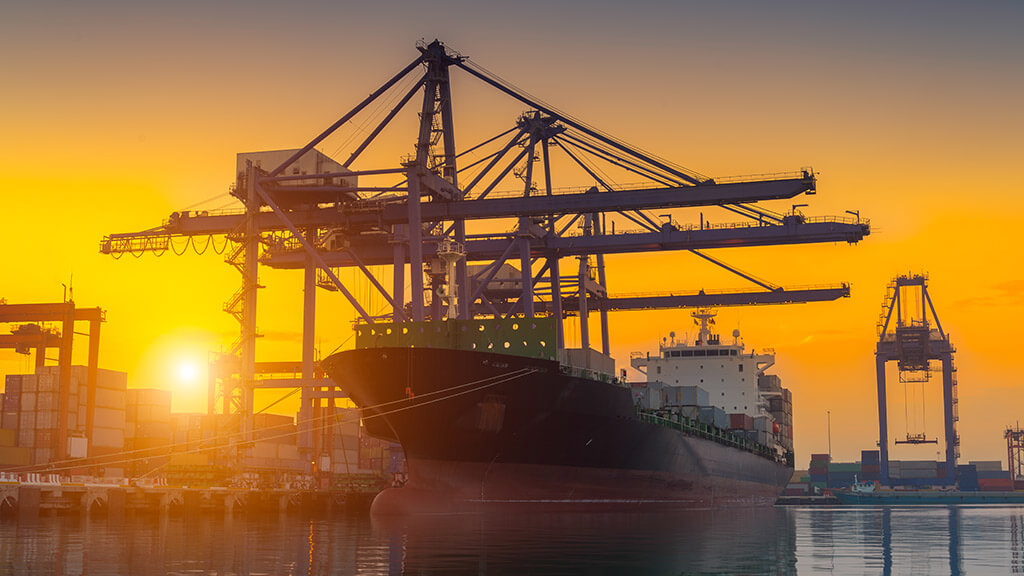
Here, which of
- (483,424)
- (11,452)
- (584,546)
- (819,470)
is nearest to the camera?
(584,546)

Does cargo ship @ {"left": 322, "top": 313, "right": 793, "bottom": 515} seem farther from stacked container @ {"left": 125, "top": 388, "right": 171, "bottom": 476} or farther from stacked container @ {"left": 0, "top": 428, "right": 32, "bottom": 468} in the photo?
stacked container @ {"left": 125, "top": 388, "right": 171, "bottom": 476}

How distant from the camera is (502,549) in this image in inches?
810

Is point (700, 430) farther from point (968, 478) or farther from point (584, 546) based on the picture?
point (968, 478)

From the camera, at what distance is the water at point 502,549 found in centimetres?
1691

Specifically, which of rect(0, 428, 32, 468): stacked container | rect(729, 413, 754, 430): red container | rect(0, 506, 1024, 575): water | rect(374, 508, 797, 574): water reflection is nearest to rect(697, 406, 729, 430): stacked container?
rect(729, 413, 754, 430): red container

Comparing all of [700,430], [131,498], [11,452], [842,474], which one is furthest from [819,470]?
[131,498]

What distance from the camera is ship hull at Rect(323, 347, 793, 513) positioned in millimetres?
35125

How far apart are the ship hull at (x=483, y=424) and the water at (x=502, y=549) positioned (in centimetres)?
295

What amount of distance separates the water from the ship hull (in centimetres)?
295

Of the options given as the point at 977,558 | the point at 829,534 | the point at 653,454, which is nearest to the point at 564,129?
the point at 653,454

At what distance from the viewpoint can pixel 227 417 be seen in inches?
1956

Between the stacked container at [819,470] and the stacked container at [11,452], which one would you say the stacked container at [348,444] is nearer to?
the stacked container at [11,452]

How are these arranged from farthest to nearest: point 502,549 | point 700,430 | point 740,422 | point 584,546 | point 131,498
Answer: point 740,422
point 700,430
point 131,498
point 584,546
point 502,549

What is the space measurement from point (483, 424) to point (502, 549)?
14.7 meters
